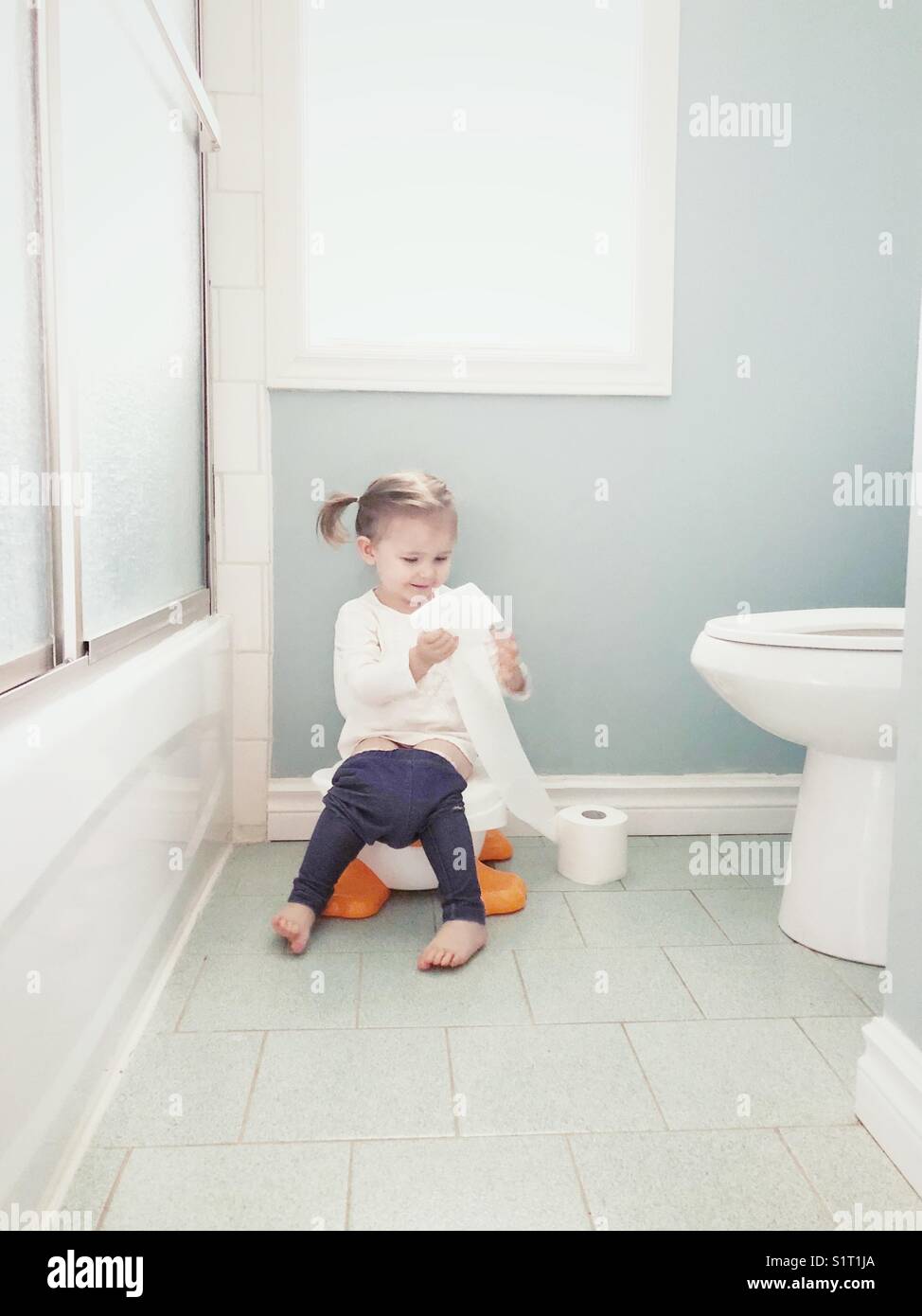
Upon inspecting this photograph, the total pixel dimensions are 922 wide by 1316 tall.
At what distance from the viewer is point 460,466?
1.91 meters

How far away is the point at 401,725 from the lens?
168 centimetres

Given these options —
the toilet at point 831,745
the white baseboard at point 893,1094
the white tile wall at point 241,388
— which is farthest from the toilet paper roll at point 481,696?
the white baseboard at point 893,1094

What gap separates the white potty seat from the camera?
1.58 meters

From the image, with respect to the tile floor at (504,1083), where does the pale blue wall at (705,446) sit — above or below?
above

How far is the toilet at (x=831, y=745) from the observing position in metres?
1.34

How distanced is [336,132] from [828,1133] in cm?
183

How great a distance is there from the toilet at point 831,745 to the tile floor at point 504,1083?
0.07 meters

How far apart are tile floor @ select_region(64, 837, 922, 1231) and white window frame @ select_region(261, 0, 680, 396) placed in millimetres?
995

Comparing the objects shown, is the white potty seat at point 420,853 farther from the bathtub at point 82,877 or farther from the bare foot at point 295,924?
the bathtub at point 82,877

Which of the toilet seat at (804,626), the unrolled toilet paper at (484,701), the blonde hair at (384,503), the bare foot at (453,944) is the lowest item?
the bare foot at (453,944)
